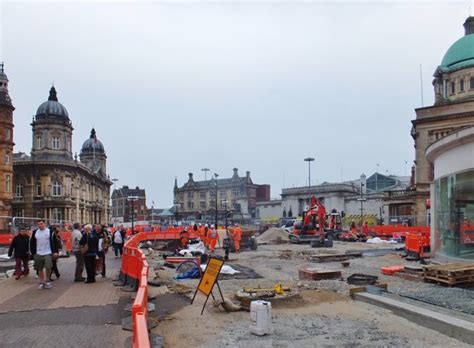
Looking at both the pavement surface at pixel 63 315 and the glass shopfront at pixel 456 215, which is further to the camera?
the glass shopfront at pixel 456 215

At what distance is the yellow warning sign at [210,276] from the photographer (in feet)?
34.3

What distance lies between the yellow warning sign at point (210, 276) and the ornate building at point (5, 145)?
49.5m

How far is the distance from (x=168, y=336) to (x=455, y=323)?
16.8ft

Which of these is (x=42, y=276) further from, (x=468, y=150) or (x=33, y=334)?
(x=468, y=150)

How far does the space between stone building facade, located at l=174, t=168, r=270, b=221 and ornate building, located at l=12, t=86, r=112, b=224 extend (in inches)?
2186

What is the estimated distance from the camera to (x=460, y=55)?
69375mm

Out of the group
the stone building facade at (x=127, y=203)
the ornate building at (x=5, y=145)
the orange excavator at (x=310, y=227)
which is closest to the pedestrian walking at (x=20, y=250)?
the orange excavator at (x=310, y=227)

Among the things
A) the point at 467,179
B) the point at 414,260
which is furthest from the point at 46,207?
the point at 467,179

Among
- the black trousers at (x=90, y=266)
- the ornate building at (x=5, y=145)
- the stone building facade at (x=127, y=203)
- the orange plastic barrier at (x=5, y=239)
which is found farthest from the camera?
the stone building facade at (x=127, y=203)

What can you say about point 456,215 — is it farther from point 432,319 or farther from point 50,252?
point 50,252

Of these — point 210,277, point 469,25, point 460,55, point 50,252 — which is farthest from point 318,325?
point 469,25

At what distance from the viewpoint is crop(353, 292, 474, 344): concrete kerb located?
335 inches

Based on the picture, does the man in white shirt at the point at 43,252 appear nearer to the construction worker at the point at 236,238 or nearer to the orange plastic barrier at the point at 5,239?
the construction worker at the point at 236,238

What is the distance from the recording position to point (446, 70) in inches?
2731
